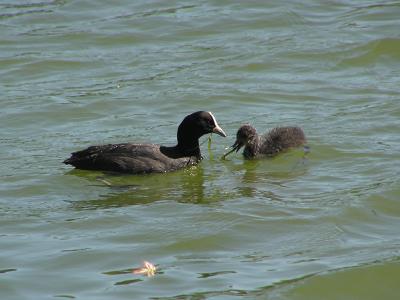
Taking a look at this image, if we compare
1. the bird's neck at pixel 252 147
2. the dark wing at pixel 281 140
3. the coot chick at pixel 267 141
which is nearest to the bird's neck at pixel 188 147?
the coot chick at pixel 267 141

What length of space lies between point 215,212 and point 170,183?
157cm

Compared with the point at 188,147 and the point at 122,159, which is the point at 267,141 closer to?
the point at 188,147

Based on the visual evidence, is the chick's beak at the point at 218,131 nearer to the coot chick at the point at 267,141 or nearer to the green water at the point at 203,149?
the coot chick at the point at 267,141

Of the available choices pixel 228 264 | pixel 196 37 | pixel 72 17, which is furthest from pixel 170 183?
pixel 72 17

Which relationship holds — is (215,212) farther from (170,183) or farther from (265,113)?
(265,113)

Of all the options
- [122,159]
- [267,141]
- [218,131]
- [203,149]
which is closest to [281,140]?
[267,141]

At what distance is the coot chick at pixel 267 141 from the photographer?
13414mm

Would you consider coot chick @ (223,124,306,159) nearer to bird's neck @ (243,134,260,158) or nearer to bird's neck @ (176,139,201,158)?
bird's neck @ (243,134,260,158)

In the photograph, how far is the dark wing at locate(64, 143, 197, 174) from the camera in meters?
12.7

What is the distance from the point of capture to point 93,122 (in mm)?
15039

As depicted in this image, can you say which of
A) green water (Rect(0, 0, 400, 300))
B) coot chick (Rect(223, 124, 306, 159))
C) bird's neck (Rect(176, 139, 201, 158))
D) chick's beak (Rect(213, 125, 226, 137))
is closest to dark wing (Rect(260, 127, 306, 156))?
coot chick (Rect(223, 124, 306, 159))

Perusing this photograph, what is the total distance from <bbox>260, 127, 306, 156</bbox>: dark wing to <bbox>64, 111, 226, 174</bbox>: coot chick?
649 millimetres

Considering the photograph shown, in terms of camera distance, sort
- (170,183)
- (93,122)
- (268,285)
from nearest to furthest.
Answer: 1. (268,285)
2. (170,183)
3. (93,122)

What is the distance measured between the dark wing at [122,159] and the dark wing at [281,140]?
1.30 metres
